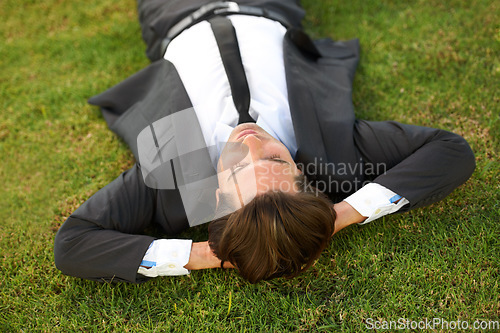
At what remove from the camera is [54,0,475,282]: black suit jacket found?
8.20 ft

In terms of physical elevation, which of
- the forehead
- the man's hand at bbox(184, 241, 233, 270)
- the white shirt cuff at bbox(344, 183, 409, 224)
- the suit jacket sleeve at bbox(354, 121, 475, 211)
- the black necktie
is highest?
the black necktie

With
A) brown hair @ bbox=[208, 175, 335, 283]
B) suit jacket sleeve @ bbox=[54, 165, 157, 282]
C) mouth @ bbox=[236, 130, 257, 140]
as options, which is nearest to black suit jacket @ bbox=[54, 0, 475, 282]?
suit jacket sleeve @ bbox=[54, 165, 157, 282]

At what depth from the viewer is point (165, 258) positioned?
2.46m

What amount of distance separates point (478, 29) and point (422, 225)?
7.33 ft

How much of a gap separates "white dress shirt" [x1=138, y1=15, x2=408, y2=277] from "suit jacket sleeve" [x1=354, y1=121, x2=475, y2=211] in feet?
0.34

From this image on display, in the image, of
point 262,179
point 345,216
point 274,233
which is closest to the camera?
point 274,233

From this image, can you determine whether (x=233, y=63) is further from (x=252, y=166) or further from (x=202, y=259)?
(x=202, y=259)

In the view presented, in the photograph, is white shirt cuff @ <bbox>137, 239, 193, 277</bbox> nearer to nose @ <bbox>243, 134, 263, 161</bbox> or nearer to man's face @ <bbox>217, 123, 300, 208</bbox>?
man's face @ <bbox>217, 123, 300, 208</bbox>

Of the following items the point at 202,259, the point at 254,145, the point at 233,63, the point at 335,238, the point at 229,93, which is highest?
the point at 233,63

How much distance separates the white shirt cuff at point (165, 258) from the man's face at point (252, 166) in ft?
1.48

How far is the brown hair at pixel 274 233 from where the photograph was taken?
7.20 feet

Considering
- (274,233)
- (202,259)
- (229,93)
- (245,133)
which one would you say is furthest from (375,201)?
(229,93)

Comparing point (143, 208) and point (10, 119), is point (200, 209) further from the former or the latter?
point (10, 119)

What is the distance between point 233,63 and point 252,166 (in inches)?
38.1
